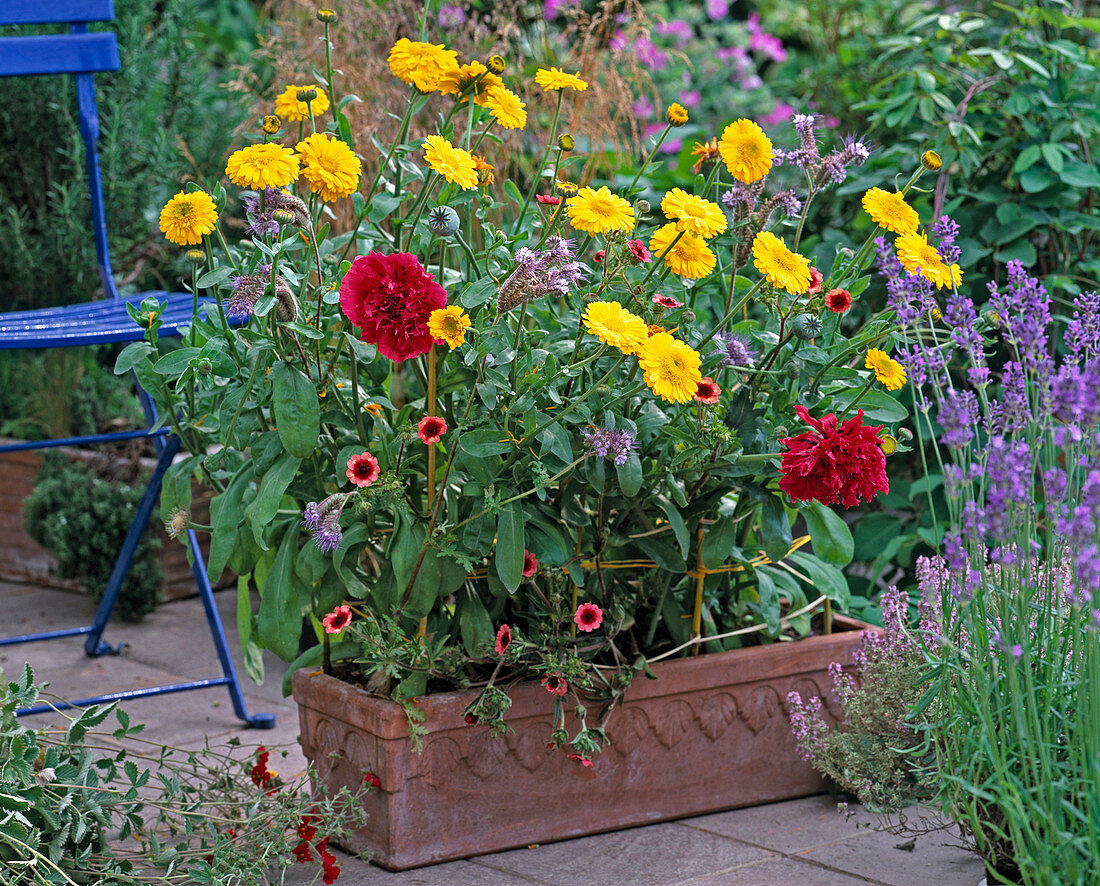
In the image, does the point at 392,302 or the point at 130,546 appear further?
the point at 130,546

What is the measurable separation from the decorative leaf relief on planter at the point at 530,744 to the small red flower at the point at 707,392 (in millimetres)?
557

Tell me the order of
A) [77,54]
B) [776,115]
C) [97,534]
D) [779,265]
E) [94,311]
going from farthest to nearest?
[776,115], [97,534], [77,54], [94,311], [779,265]

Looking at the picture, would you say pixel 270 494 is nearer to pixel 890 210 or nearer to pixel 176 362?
pixel 176 362

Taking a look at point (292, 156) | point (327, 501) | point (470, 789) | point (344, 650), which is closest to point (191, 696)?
point (344, 650)

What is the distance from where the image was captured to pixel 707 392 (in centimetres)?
152

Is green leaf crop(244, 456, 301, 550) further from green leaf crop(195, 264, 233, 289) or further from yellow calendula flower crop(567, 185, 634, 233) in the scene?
yellow calendula flower crop(567, 185, 634, 233)

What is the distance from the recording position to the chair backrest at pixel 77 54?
2.34 meters

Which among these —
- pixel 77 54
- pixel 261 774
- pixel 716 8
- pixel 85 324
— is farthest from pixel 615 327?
pixel 716 8

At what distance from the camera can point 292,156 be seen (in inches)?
58.4

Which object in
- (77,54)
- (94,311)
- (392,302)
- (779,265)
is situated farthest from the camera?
(77,54)

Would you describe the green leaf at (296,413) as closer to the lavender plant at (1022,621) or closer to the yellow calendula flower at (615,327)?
the yellow calendula flower at (615,327)

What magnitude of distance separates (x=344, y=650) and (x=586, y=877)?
0.48m

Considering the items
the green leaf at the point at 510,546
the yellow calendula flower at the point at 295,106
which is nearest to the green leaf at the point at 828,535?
the green leaf at the point at 510,546

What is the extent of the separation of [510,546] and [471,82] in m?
0.63
